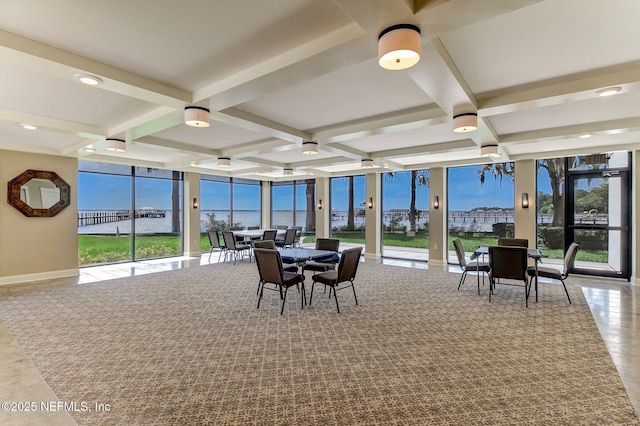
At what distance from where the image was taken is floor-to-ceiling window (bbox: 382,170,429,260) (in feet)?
31.8

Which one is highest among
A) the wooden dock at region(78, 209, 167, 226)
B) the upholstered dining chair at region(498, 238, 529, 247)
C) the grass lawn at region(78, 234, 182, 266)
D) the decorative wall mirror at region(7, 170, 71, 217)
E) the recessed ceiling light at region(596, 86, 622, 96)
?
the recessed ceiling light at region(596, 86, 622, 96)

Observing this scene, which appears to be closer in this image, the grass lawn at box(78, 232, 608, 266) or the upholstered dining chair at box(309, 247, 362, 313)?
the upholstered dining chair at box(309, 247, 362, 313)

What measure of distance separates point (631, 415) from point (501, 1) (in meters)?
2.96

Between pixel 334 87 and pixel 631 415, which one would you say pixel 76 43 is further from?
pixel 631 415

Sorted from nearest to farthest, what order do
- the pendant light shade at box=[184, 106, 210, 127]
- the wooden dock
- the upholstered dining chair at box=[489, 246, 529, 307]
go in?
1. the pendant light shade at box=[184, 106, 210, 127]
2. the upholstered dining chair at box=[489, 246, 529, 307]
3. the wooden dock

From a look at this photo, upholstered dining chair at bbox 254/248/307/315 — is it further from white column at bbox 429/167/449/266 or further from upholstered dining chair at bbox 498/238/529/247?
white column at bbox 429/167/449/266

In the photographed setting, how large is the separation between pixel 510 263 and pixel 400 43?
13.7 ft

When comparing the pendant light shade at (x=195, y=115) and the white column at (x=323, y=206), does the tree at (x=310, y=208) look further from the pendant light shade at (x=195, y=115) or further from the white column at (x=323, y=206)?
the pendant light shade at (x=195, y=115)

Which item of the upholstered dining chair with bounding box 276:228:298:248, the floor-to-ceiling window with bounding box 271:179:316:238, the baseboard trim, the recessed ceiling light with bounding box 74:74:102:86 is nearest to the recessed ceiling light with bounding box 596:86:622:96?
the recessed ceiling light with bounding box 74:74:102:86

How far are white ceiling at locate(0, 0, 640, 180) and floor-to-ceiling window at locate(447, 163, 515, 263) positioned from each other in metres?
3.39

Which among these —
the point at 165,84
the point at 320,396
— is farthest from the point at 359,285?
the point at 165,84

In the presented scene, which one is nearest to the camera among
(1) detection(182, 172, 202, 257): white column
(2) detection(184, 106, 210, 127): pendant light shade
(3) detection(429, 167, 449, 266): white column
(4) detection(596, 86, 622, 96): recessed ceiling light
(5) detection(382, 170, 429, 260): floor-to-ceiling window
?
(4) detection(596, 86, 622, 96): recessed ceiling light

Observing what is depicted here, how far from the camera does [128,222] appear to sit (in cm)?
905

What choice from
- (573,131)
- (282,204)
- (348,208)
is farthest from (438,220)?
(282,204)
